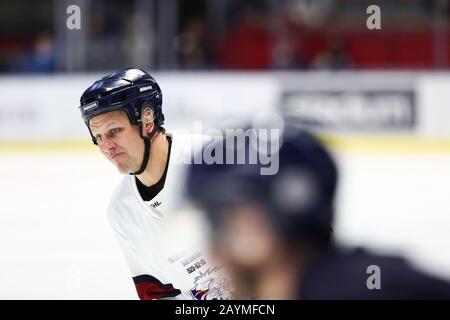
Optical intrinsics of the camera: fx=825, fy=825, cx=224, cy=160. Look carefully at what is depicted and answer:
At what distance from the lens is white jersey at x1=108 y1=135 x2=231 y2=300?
5.85ft

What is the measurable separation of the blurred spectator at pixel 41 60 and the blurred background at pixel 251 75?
0.02 m

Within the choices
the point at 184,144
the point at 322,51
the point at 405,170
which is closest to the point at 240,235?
the point at 184,144

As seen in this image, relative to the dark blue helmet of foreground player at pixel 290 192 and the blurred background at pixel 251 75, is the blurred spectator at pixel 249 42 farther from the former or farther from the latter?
the dark blue helmet of foreground player at pixel 290 192

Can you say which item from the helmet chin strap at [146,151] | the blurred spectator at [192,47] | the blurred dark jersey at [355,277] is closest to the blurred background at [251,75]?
the blurred spectator at [192,47]

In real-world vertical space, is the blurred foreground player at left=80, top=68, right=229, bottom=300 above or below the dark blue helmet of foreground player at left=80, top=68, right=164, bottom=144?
below

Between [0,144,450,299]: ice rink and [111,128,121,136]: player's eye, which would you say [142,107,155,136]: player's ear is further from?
[0,144,450,299]: ice rink

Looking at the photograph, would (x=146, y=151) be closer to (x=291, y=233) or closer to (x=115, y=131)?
(x=115, y=131)

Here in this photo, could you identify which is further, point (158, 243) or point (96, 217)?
point (96, 217)

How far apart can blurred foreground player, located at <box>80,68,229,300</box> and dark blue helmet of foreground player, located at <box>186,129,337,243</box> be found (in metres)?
0.70

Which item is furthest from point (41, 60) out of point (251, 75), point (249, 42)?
point (249, 42)

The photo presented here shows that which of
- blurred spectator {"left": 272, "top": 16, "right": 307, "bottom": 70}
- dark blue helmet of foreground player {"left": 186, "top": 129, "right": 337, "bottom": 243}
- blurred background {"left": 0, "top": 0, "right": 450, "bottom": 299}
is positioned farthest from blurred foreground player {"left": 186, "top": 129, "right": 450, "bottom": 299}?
blurred spectator {"left": 272, "top": 16, "right": 307, "bottom": 70}

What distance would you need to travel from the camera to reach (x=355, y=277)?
1.10 m

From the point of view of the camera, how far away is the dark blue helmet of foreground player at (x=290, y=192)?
107 cm

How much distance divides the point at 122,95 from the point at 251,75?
785 cm
